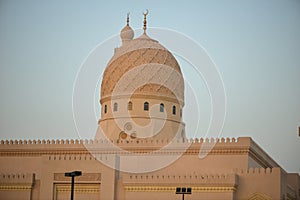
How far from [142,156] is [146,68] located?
18.2 feet

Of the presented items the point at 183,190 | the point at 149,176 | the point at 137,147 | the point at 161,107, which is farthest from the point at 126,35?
the point at 183,190

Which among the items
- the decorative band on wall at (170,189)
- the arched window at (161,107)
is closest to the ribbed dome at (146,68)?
the arched window at (161,107)

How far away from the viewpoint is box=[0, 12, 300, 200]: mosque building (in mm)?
31281

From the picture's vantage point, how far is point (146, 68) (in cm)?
3828

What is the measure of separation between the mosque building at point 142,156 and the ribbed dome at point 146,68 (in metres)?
0.05

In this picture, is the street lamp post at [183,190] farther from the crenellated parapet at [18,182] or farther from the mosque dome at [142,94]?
the mosque dome at [142,94]

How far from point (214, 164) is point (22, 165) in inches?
372

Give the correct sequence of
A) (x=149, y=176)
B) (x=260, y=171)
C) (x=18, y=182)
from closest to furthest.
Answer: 1. (x=260, y=171)
2. (x=149, y=176)
3. (x=18, y=182)

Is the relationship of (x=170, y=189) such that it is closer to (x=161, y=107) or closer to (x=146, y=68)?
(x=161, y=107)

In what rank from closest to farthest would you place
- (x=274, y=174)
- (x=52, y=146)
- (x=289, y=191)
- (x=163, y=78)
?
(x=274, y=174), (x=289, y=191), (x=52, y=146), (x=163, y=78)

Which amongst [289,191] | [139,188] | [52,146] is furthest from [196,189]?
[52,146]

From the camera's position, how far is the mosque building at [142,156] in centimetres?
3128

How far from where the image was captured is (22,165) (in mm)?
36156

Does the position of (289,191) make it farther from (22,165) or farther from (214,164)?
(22,165)
